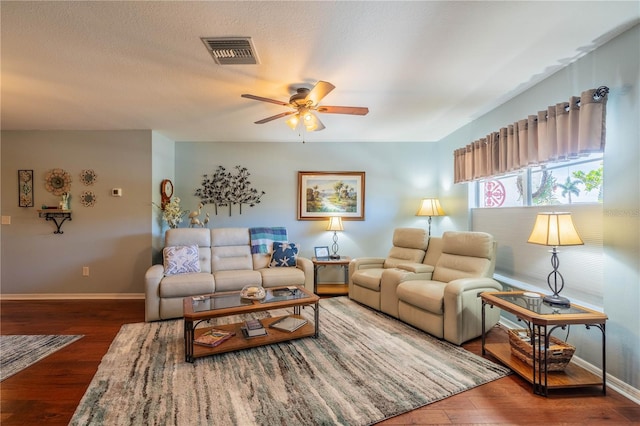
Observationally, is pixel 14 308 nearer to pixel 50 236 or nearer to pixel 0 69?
pixel 50 236

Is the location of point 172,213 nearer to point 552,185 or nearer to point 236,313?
point 236,313

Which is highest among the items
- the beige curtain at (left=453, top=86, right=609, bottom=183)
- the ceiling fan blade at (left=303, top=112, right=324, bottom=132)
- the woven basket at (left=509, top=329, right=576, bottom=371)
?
the ceiling fan blade at (left=303, top=112, right=324, bottom=132)

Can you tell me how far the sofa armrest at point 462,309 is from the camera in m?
2.52

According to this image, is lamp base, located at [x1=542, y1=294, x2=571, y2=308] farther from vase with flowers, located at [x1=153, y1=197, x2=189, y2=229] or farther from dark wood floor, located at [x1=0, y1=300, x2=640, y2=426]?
vase with flowers, located at [x1=153, y1=197, x2=189, y2=229]

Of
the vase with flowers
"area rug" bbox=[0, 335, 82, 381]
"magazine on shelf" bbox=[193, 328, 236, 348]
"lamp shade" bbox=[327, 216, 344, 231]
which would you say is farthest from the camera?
"lamp shade" bbox=[327, 216, 344, 231]

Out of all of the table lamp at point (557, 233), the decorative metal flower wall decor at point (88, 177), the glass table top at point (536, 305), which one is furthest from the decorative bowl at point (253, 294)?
the decorative metal flower wall decor at point (88, 177)

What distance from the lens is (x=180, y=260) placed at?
354 centimetres

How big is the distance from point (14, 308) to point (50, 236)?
97 centimetres

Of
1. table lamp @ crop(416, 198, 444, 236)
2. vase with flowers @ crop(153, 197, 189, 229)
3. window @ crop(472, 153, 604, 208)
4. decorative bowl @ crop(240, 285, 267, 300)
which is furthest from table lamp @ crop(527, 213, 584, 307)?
vase with flowers @ crop(153, 197, 189, 229)

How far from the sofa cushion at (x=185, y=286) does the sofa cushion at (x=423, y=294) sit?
214 centimetres

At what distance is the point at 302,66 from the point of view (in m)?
2.31

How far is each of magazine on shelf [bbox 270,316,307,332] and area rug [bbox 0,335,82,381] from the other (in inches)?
75.6

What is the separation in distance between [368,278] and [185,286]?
2152 millimetres

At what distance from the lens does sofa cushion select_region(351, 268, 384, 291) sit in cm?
348
